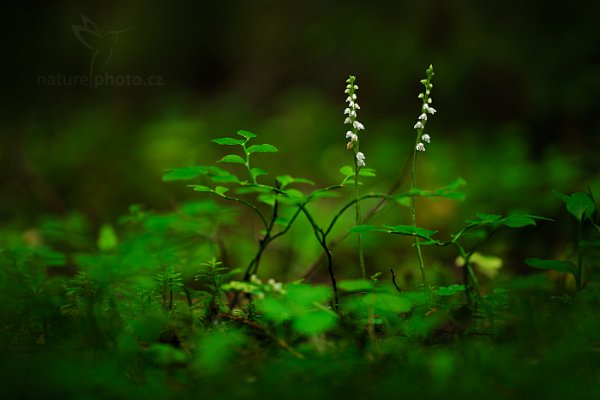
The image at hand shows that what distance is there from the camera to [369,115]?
6926 millimetres

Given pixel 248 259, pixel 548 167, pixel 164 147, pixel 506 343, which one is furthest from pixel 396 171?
pixel 506 343

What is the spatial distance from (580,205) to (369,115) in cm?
554

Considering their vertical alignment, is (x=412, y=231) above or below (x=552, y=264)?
above

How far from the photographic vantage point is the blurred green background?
433 centimetres

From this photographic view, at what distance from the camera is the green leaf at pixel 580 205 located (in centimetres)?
154

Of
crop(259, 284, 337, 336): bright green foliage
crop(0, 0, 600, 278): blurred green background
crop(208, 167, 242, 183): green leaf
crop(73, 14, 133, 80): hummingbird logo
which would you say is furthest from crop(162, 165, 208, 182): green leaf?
crop(73, 14, 133, 80): hummingbird logo

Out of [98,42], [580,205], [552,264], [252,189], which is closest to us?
[552,264]

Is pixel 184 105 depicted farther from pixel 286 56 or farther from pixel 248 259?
pixel 248 259

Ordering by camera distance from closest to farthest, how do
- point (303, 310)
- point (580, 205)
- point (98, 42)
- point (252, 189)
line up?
point (303, 310)
point (580, 205)
point (252, 189)
point (98, 42)

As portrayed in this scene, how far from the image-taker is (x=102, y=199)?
497 centimetres

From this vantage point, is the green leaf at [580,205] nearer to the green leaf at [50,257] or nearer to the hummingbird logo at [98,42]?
the green leaf at [50,257]

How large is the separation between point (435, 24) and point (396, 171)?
6.19ft

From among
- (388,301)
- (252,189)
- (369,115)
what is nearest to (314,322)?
(388,301)

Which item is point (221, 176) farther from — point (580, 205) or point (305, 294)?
point (580, 205)
